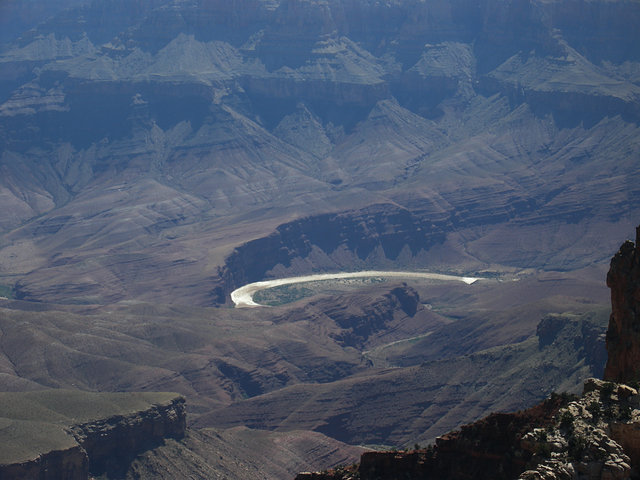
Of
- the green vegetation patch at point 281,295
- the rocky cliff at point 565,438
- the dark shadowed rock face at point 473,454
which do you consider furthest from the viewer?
the green vegetation patch at point 281,295

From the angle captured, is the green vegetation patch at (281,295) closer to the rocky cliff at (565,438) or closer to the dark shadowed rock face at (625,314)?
the dark shadowed rock face at (625,314)

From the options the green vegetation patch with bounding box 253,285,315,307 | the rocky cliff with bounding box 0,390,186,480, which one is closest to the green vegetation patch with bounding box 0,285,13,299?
the green vegetation patch with bounding box 253,285,315,307

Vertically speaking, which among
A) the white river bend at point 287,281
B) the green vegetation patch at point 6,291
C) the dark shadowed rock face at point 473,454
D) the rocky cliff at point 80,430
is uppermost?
the dark shadowed rock face at point 473,454

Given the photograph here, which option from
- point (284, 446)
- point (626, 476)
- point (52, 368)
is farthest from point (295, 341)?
point (626, 476)

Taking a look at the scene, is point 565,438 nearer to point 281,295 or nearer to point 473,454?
point 473,454

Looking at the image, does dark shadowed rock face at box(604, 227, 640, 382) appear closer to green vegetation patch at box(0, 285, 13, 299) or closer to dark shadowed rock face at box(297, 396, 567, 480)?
dark shadowed rock face at box(297, 396, 567, 480)

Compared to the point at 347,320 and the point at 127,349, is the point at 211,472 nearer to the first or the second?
the point at 127,349

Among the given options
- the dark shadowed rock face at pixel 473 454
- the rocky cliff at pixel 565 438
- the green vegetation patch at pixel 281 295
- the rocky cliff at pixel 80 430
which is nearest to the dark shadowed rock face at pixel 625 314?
the rocky cliff at pixel 565 438
